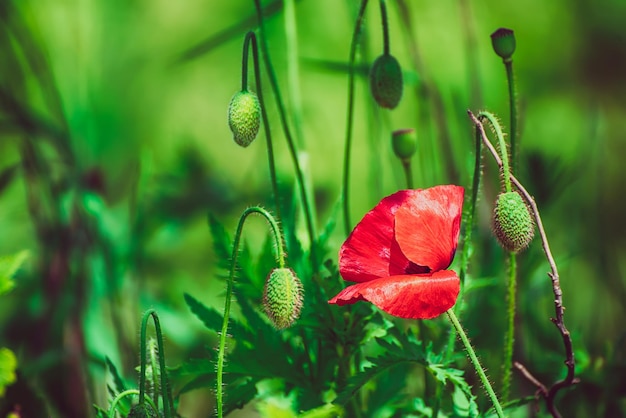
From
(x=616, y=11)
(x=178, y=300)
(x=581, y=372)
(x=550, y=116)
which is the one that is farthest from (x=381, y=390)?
(x=616, y=11)

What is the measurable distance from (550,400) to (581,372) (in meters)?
0.24

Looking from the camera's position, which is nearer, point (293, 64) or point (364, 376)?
point (364, 376)

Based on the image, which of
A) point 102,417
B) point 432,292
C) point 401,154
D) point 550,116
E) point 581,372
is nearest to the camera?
point 432,292

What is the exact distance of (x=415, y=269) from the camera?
84 cm

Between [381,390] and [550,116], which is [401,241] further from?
[550,116]

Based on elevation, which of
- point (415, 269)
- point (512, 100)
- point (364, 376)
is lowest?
point (364, 376)

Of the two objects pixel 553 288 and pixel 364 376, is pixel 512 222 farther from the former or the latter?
pixel 364 376

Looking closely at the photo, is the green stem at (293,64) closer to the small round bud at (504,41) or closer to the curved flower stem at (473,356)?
the small round bud at (504,41)

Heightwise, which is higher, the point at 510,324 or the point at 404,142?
the point at 404,142

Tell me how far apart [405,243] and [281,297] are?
0.40 ft

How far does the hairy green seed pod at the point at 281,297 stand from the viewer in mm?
839

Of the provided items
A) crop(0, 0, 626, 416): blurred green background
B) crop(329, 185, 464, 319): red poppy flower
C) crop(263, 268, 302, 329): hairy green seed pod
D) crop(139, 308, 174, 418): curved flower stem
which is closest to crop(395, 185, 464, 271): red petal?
crop(329, 185, 464, 319): red poppy flower

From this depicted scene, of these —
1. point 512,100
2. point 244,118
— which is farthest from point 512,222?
point 244,118

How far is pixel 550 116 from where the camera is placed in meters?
2.38
